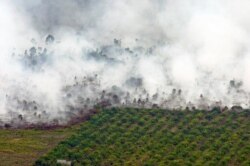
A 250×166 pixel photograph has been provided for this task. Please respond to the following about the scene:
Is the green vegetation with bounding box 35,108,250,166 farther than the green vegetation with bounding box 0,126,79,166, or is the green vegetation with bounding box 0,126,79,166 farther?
the green vegetation with bounding box 0,126,79,166

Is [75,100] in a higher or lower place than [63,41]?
lower

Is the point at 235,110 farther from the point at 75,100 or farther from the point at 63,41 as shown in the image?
the point at 63,41

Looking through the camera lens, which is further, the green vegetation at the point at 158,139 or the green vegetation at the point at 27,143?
the green vegetation at the point at 27,143

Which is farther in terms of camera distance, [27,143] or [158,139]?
[27,143]

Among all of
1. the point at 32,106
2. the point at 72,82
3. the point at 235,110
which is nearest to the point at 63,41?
the point at 72,82
